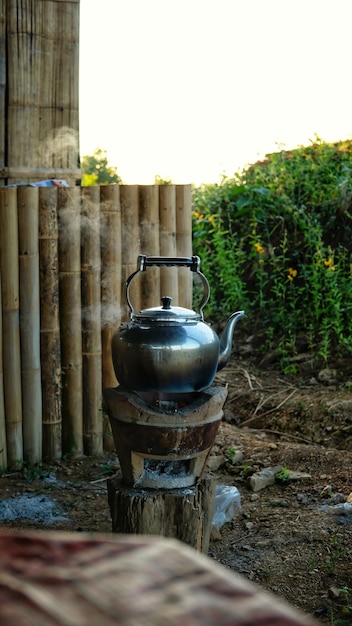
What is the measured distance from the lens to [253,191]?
755cm

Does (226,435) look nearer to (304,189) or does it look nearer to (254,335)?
(254,335)

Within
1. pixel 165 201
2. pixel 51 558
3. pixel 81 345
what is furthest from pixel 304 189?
pixel 51 558

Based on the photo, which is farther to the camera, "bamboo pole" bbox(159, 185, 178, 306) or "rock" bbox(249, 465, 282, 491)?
"bamboo pole" bbox(159, 185, 178, 306)

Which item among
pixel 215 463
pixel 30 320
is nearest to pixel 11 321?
pixel 30 320

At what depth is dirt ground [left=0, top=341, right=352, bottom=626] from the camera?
3.45m

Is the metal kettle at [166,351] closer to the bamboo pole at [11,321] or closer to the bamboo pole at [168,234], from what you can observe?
the bamboo pole at [11,321]

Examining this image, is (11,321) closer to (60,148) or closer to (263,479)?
(60,148)

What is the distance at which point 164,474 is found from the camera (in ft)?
11.5

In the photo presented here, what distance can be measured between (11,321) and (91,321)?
46cm

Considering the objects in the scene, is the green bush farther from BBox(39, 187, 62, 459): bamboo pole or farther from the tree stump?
the tree stump

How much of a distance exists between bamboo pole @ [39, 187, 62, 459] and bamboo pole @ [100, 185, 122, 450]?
0.28m

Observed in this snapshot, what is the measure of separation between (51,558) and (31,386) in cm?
403

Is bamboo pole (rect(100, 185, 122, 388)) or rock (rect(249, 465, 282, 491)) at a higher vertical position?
bamboo pole (rect(100, 185, 122, 388))

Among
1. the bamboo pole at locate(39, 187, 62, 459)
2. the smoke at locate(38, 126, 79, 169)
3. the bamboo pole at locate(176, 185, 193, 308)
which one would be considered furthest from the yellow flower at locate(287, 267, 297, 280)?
the bamboo pole at locate(39, 187, 62, 459)
